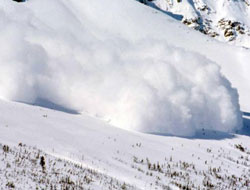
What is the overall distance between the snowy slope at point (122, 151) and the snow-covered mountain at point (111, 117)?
92mm

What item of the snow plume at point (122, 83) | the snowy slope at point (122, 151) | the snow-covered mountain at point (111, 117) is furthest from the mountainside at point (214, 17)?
the snowy slope at point (122, 151)

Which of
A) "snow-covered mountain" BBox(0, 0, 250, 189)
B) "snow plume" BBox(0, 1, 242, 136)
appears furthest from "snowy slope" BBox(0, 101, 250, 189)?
"snow plume" BBox(0, 1, 242, 136)

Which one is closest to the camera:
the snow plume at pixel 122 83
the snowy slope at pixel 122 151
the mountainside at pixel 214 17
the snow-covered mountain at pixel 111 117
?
the snow-covered mountain at pixel 111 117

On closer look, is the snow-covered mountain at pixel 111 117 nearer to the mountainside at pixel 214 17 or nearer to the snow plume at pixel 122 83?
the snow plume at pixel 122 83

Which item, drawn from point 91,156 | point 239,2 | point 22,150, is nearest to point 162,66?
point 91,156

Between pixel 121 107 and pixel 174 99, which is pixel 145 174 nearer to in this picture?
pixel 121 107

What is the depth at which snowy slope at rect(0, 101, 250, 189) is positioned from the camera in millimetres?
22531

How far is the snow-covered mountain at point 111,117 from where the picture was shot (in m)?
21.8

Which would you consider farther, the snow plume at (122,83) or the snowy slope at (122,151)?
the snow plume at (122,83)

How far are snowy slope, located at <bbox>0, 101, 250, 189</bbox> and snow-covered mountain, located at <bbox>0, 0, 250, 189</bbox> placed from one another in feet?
0.30

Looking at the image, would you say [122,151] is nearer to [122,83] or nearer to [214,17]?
[122,83]

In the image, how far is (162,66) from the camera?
46844 millimetres

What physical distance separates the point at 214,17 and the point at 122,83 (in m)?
145

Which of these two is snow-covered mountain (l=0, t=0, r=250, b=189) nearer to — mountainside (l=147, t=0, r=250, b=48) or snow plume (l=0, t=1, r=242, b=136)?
snow plume (l=0, t=1, r=242, b=136)
